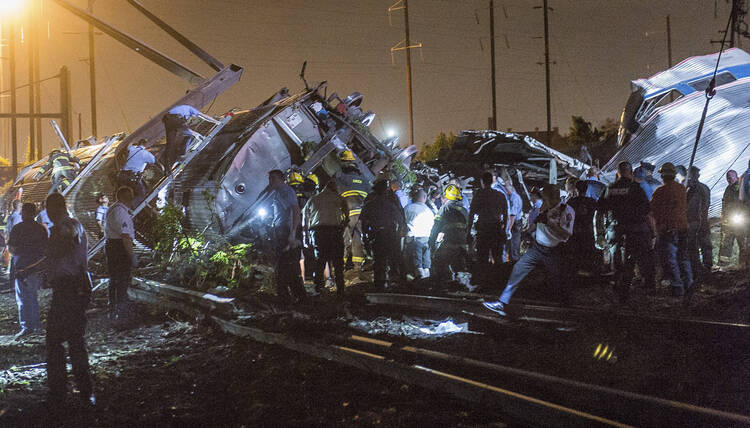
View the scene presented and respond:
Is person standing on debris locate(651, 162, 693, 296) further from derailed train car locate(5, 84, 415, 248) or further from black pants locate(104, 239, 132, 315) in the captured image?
Answer: black pants locate(104, 239, 132, 315)

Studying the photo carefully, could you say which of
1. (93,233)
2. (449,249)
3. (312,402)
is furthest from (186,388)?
(93,233)

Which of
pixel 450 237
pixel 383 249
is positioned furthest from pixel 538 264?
pixel 383 249

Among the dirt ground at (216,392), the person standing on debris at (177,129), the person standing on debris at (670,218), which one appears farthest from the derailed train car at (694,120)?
the person standing on debris at (177,129)

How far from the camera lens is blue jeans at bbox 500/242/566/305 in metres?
6.90

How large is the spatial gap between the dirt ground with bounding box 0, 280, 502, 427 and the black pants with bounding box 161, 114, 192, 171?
723 cm

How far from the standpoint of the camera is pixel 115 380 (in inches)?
244

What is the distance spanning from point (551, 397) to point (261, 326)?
13.0 ft

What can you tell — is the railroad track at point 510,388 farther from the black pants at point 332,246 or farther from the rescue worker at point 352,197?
the rescue worker at point 352,197

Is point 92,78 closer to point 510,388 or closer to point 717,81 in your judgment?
point 717,81

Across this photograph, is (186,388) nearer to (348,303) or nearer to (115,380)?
(115,380)

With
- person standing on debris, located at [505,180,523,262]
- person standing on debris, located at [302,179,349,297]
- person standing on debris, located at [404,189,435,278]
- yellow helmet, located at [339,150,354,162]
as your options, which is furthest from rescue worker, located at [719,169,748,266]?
yellow helmet, located at [339,150,354,162]

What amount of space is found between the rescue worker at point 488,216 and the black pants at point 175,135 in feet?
26.9

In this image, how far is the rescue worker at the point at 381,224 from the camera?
9531 mm

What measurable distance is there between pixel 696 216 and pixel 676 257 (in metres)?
1.20
